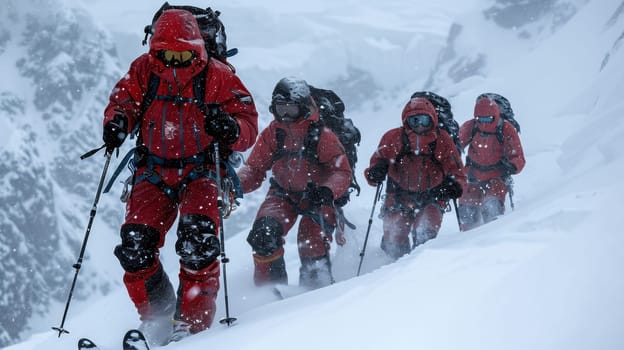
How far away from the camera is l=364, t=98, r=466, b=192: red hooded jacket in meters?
7.11

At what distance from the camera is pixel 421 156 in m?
7.21

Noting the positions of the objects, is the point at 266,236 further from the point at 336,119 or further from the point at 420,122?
the point at 420,122

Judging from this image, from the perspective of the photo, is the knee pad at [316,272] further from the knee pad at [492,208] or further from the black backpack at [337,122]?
the knee pad at [492,208]

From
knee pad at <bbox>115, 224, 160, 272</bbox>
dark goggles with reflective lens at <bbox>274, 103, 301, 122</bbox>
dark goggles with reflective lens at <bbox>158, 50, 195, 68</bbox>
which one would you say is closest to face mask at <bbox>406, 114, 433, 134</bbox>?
dark goggles with reflective lens at <bbox>274, 103, 301, 122</bbox>

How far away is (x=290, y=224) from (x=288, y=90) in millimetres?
1517

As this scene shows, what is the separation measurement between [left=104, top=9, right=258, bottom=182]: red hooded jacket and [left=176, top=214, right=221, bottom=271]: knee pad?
526 millimetres

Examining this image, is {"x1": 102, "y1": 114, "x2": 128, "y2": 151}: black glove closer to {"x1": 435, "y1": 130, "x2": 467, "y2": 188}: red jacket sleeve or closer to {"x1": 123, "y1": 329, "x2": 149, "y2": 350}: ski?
{"x1": 123, "y1": 329, "x2": 149, "y2": 350}: ski

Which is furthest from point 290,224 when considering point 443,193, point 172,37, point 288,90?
point 172,37

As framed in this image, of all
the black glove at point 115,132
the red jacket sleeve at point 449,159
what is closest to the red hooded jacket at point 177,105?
the black glove at point 115,132

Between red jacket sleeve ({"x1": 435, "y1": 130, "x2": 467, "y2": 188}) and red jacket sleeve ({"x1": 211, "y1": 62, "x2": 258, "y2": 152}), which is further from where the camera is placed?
red jacket sleeve ({"x1": 435, "y1": 130, "x2": 467, "y2": 188})

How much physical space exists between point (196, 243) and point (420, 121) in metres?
4.11

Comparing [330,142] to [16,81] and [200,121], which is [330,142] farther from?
[16,81]

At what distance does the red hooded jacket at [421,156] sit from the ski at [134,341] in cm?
452

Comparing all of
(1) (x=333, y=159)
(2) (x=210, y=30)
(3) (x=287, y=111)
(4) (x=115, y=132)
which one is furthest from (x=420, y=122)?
(4) (x=115, y=132)
